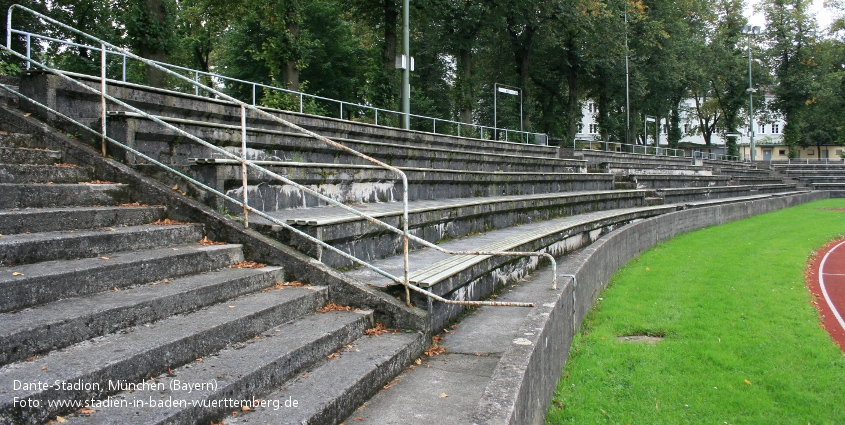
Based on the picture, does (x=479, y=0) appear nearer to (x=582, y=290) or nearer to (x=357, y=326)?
(x=582, y=290)

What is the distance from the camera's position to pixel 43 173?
200 inches

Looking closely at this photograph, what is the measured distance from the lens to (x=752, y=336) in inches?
250

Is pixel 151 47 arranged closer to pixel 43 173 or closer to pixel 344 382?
pixel 43 173

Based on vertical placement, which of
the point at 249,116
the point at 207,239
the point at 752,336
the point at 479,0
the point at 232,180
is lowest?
the point at 752,336

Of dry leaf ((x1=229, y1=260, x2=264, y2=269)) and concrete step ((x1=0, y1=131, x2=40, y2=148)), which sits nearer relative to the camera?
dry leaf ((x1=229, y1=260, x2=264, y2=269))

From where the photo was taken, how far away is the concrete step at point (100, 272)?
11.1ft

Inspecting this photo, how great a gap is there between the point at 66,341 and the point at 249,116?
6.92 meters

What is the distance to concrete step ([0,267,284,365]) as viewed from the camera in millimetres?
3000

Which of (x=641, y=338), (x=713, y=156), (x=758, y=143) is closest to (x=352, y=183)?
(x=641, y=338)

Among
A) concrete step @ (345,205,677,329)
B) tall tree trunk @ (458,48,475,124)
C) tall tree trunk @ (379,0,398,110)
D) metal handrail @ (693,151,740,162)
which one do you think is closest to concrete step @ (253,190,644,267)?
concrete step @ (345,205,677,329)

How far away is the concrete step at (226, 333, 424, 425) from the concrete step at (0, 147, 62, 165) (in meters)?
3.37

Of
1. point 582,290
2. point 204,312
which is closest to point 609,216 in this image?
point 582,290

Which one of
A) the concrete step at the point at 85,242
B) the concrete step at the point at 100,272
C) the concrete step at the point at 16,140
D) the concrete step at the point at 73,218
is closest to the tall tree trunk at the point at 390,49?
the concrete step at the point at 16,140

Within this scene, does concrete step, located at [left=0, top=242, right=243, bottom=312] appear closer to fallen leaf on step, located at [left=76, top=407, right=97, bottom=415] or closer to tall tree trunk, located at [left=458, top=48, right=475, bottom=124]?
fallen leaf on step, located at [left=76, top=407, right=97, bottom=415]
